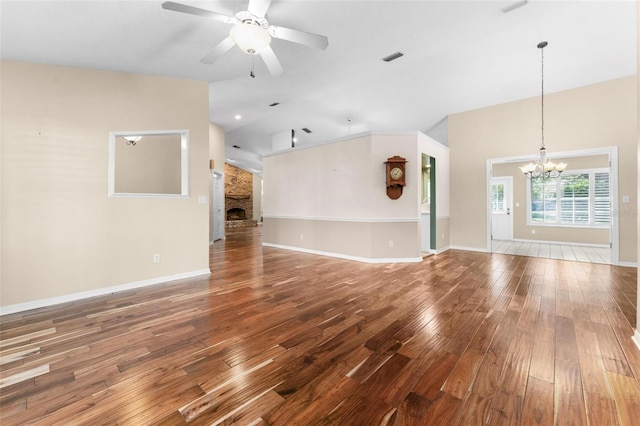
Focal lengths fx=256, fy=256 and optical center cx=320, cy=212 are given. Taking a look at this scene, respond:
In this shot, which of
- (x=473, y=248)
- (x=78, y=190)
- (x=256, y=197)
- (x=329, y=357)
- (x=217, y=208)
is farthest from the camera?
(x=256, y=197)

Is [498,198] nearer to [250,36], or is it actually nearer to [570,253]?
[570,253]

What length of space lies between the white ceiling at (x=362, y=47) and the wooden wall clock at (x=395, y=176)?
1515 millimetres

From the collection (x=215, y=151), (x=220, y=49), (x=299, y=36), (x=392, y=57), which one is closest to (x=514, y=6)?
(x=392, y=57)

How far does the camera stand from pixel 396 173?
461 cm

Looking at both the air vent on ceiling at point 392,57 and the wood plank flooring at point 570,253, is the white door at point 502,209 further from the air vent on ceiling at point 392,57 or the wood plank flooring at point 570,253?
the air vent on ceiling at point 392,57

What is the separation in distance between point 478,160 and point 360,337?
18.1 ft

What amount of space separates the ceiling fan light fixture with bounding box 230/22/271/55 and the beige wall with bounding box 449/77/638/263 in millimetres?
5446

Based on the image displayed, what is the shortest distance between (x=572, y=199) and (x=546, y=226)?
0.95 metres

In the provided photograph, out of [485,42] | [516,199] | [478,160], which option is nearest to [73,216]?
[485,42]

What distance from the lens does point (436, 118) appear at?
657cm

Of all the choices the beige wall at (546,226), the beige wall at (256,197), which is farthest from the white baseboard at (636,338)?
the beige wall at (256,197)

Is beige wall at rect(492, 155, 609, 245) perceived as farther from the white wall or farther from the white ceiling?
the white wall

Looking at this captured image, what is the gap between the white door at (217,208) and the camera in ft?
25.4

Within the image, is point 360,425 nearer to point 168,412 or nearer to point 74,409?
point 168,412
